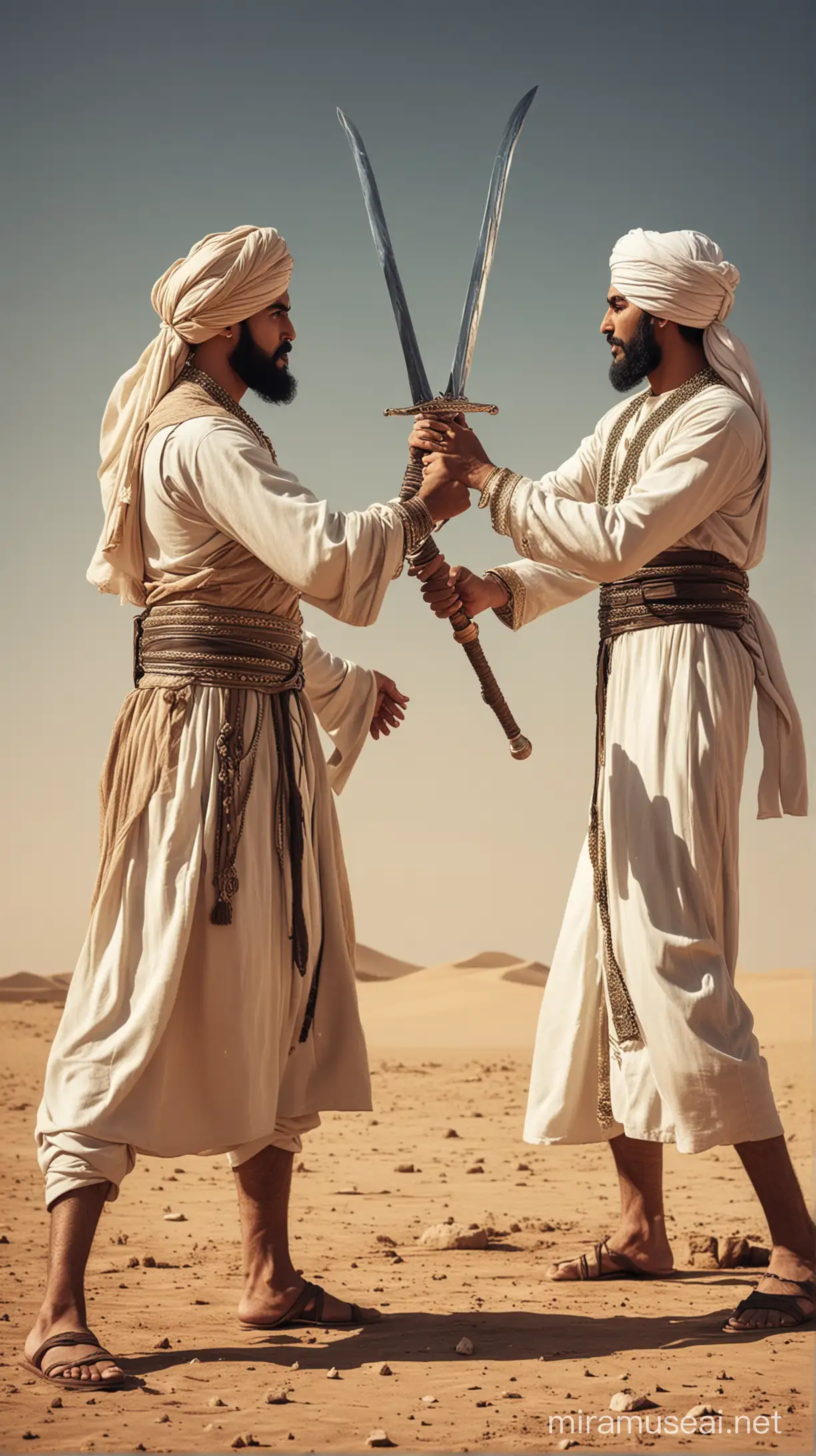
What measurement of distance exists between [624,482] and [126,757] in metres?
→ 1.49

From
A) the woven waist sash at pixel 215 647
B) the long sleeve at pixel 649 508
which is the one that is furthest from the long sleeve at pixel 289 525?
the long sleeve at pixel 649 508

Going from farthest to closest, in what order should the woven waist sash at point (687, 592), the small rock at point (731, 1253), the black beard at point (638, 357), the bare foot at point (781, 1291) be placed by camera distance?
the small rock at point (731, 1253) → the black beard at point (638, 357) → the woven waist sash at point (687, 592) → the bare foot at point (781, 1291)

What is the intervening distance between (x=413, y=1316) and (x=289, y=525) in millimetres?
1991

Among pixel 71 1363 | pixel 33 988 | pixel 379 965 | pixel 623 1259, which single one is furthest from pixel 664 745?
pixel 379 965

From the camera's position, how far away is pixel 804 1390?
312cm

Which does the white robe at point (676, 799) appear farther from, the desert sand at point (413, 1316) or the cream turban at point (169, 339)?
the cream turban at point (169, 339)

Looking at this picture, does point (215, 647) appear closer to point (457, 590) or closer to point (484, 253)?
point (457, 590)

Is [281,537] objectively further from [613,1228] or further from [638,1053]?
[613,1228]

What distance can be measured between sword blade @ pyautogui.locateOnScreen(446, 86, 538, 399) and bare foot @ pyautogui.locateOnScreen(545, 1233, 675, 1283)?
2.34 m

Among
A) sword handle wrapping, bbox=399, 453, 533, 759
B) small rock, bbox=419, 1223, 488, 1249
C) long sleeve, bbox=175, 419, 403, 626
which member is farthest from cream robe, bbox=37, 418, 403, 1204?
small rock, bbox=419, 1223, 488, 1249

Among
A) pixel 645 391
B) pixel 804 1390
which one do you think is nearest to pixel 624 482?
pixel 645 391

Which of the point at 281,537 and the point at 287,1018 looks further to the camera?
the point at 287,1018

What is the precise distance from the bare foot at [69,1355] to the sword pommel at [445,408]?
224 centimetres

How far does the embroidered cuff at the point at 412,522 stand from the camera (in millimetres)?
3666
